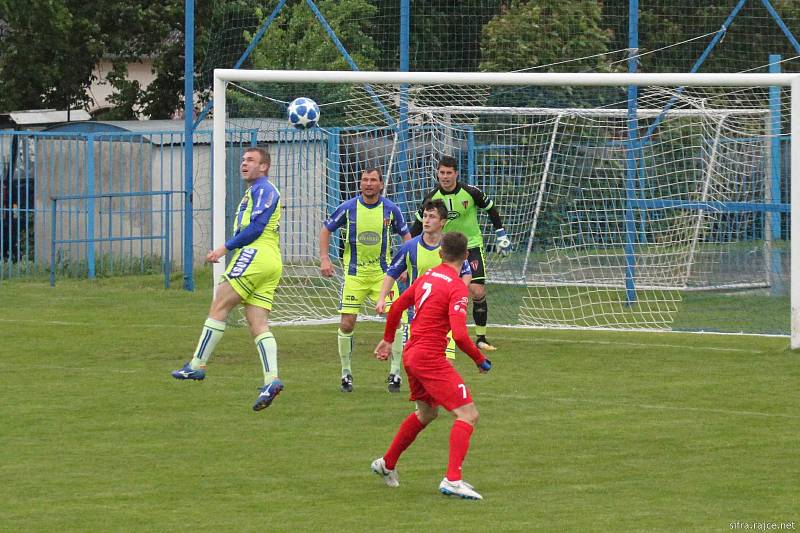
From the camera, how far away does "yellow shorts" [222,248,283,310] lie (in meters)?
11.5

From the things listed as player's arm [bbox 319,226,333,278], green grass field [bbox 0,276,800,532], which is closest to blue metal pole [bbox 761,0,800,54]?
green grass field [bbox 0,276,800,532]

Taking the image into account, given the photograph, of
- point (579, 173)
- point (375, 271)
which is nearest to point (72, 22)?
point (579, 173)

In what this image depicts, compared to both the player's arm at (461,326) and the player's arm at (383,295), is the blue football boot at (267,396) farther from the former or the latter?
the player's arm at (461,326)

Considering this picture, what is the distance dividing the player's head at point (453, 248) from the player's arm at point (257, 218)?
3087 mm

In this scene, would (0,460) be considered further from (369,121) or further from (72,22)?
(72,22)

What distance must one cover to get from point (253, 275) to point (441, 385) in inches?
134

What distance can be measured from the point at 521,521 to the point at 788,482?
1.97 meters

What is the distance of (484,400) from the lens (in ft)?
39.6

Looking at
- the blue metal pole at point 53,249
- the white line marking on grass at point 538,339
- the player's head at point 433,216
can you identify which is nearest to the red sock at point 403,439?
the player's head at point 433,216

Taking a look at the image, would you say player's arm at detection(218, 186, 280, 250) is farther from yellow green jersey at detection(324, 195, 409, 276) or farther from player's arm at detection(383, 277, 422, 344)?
player's arm at detection(383, 277, 422, 344)

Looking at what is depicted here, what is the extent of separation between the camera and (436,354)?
339 inches

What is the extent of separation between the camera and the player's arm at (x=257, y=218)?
11555 millimetres

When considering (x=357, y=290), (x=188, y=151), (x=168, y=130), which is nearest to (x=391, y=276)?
(x=357, y=290)

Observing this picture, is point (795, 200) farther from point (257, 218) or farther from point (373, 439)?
point (373, 439)
